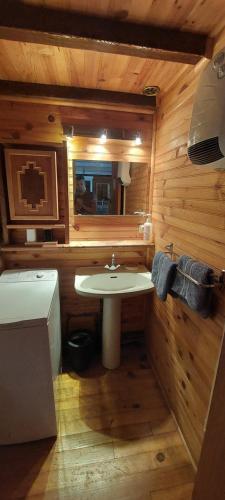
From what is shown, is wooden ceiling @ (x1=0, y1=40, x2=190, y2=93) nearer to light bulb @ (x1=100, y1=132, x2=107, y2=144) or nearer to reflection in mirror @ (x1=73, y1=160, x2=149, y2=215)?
light bulb @ (x1=100, y1=132, x2=107, y2=144)

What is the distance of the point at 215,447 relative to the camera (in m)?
0.79

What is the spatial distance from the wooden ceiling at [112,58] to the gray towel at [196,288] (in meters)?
1.09

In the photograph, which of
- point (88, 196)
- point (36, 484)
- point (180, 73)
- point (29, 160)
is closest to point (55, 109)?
point (29, 160)

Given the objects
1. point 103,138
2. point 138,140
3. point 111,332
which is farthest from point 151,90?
point 111,332

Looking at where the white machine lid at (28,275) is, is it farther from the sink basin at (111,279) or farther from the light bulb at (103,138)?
the light bulb at (103,138)

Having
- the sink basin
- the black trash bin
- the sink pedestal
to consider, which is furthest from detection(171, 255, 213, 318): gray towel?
the black trash bin

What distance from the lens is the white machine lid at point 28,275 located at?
1664mm

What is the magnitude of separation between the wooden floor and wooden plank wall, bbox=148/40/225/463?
15cm

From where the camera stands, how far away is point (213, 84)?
0.84m

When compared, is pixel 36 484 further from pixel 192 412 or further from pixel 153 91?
pixel 153 91

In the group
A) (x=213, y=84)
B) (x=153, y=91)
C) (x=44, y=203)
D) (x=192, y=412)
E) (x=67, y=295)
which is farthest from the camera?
(x=67, y=295)

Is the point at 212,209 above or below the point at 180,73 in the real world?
below

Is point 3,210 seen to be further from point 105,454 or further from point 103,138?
point 105,454

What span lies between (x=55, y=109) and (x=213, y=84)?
4.20 ft
